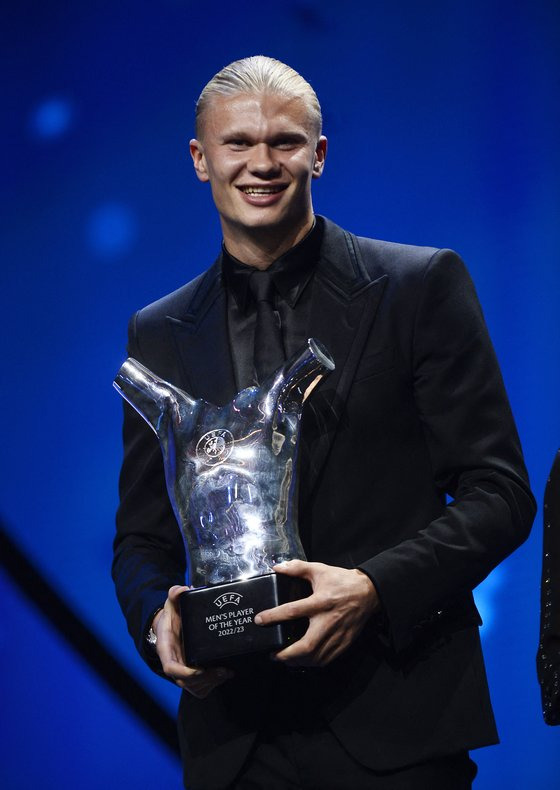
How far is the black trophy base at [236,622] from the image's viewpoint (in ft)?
5.04

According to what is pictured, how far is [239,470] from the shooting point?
1657 mm

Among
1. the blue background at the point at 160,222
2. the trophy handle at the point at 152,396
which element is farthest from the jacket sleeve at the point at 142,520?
the blue background at the point at 160,222

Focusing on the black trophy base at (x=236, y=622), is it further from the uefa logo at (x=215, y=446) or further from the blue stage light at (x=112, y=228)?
the blue stage light at (x=112, y=228)

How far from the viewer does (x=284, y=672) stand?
172 cm

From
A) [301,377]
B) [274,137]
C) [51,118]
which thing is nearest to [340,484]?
[301,377]

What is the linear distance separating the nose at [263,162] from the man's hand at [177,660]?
673 mm

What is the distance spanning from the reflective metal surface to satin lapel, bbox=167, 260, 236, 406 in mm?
75

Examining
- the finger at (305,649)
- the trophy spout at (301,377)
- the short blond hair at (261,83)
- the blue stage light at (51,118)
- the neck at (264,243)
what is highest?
the blue stage light at (51,118)

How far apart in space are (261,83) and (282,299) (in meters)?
0.35

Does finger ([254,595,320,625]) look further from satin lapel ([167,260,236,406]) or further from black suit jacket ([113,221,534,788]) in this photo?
satin lapel ([167,260,236,406])

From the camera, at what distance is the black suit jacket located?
65.4 inches

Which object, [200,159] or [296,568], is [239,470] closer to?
[296,568]

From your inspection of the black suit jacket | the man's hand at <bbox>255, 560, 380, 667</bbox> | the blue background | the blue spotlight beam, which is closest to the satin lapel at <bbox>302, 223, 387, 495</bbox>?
the black suit jacket

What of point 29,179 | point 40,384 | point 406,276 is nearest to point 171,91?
point 29,179
